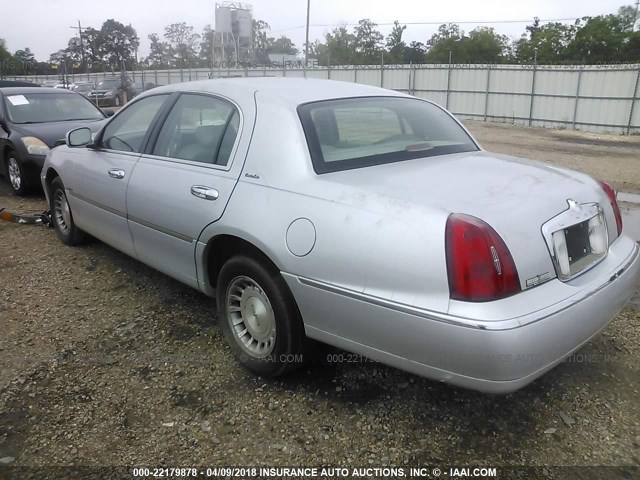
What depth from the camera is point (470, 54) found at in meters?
67.9

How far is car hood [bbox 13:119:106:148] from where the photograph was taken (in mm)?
7367

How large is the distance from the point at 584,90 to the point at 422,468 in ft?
75.5

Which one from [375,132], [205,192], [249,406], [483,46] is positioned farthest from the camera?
[483,46]

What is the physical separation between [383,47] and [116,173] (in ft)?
253

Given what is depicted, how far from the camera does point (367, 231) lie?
2391 mm

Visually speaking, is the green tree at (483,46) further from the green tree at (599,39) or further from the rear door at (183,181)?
the rear door at (183,181)

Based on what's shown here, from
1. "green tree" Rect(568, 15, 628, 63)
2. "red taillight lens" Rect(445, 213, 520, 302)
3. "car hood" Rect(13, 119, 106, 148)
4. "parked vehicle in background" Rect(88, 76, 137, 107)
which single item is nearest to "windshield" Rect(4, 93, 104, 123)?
"car hood" Rect(13, 119, 106, 148)

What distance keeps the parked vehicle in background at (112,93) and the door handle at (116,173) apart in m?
27.8

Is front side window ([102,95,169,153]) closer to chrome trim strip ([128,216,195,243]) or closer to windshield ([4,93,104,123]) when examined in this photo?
chrome trim strip ([128,216,195,243])

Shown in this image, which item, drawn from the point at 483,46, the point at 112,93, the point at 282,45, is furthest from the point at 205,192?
the point at 282,45

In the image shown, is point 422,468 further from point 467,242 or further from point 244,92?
point 244,92

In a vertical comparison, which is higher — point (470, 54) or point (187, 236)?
point (470, 54)

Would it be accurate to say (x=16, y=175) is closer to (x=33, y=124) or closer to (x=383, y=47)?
(x=33, y=124)

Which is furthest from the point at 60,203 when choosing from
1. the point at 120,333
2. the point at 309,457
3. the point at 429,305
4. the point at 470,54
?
the point at 470,54
